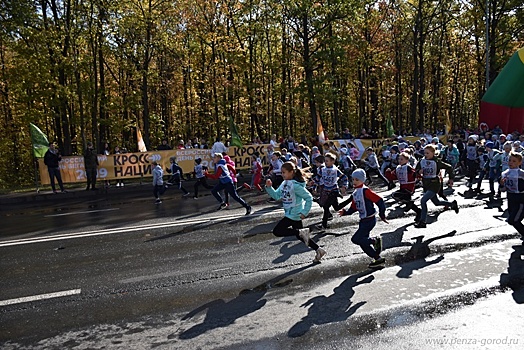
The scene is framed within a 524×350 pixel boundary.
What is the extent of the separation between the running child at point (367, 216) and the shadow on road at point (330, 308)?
0.83 m

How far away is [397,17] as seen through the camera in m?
40.4

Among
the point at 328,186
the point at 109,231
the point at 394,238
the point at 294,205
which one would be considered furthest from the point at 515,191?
the point at 109,231

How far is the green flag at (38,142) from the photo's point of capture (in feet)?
61.6

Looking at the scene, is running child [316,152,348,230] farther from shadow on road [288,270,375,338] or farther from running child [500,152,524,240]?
shadow on road [288,270,375,338]

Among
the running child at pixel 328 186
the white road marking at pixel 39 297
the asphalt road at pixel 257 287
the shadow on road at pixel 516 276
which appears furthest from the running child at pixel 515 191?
the white road marking at pixel 39 297

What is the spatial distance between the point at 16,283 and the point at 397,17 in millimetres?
39602

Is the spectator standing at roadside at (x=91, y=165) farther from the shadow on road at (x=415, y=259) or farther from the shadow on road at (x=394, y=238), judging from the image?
the shadow on road at (x=415, y=259)

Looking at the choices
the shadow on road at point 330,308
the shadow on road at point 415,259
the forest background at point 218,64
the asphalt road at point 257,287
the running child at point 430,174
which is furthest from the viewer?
the forest background at point 218,64

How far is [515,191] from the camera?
Answer: 8.41 meters

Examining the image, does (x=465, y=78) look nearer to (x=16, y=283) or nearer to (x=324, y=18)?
(x=324, y=18)

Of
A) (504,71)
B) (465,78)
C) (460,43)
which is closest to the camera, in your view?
(504,71)

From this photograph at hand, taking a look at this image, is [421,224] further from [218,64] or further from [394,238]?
[218,64]

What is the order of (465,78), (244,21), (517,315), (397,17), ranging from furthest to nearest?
(465,78) < (397,17) < (244,21) < (517,315)

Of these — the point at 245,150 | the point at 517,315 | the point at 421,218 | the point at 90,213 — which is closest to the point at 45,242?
the point at 90,213
